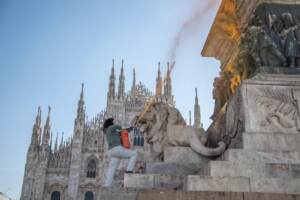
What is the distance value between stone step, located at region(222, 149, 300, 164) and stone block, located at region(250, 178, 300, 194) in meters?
0.24

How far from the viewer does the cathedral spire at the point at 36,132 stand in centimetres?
3569

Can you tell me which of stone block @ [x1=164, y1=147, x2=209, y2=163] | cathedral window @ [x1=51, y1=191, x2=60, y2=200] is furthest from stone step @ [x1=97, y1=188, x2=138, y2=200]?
cathedral window @ [x1=51, y1=191, x2=60, y2=200]

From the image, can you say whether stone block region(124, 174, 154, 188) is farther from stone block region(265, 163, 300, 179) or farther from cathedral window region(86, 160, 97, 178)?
cathedral window region(86, 160, 97, 178)

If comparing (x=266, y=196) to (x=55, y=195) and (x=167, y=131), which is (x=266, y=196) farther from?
(x=55, y=195)

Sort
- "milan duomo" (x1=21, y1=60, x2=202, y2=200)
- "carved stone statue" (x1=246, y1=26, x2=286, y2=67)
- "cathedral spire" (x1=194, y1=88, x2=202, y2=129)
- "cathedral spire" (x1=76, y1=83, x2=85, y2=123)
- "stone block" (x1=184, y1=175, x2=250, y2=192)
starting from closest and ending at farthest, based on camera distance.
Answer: "stone block" (x1=184, y1=175, x2=250, y2=192) → "carved stone statue" (x1=246, y1=26, x2=286, y2=67) → "milan duomo" (x1=21, y1=60, x2=202, y2=200) → "cathedral spire" (x1=194, y1=88, x2=202, y2=129) → "cathedral spire" (x1=76, y1=83, x2=85, y2=123)

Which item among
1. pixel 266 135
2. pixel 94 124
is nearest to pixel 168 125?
pixel 266 135

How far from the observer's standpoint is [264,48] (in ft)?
14.6

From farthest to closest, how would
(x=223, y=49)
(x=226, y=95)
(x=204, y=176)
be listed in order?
(x=223, y=49), (x=226, y=95), (x=204, y=176)

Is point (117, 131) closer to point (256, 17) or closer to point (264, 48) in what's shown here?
point (264, 48)

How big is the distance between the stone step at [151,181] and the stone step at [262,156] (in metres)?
0.63

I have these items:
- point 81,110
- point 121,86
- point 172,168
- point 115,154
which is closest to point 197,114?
point 121,86

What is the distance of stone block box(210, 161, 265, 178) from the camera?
3418 millimetres

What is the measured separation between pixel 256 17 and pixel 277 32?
1.13 feet

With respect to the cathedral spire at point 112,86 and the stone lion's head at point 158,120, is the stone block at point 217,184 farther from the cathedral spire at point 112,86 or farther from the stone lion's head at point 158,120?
the cathedral spire at point 112,86
